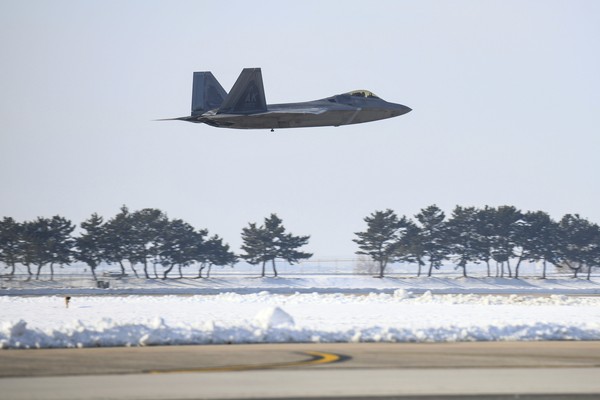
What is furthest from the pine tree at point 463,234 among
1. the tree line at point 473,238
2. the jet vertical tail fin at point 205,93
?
the jet vertical tail fin at point 205,93

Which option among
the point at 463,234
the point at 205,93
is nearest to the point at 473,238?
the point at 463,234

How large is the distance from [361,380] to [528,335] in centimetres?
1116

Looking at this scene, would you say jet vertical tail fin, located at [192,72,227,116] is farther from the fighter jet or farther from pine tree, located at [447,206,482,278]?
pine tree, located at [447,206,482,278]

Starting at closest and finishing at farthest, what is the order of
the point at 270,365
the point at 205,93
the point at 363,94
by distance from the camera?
the point at 270,365, the point at 363,94, the point at 205,93

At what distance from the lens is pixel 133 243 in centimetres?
11494

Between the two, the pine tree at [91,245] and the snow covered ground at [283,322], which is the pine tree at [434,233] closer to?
the pine tree at [91,245]

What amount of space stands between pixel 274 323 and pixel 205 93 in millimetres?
30781

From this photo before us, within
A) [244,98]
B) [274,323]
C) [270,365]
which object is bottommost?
[270,365]

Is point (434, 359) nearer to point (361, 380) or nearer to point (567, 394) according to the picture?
point (361, 380)

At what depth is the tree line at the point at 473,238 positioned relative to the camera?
4643 inches

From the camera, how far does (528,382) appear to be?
16547 mm

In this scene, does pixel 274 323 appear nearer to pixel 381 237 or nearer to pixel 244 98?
pixel 244 98

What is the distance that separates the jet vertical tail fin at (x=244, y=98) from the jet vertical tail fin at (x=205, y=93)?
26.8ft

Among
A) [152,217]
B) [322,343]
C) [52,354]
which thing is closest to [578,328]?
[322,343]
